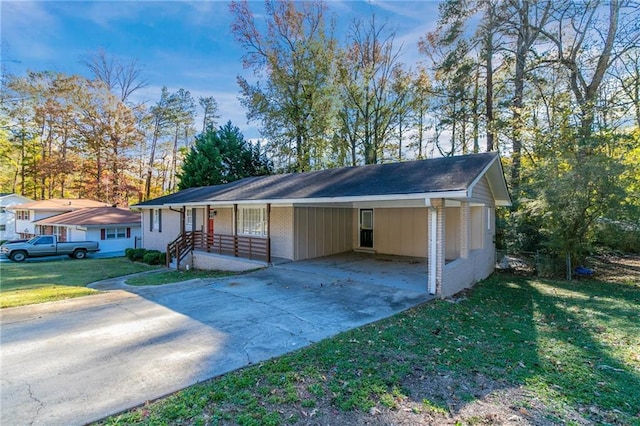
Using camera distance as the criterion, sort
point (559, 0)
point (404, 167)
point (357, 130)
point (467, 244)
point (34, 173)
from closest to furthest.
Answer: point (467, 244) < point (404, 167) < point (559, 0) < point (357, 130) < point (34, 173)

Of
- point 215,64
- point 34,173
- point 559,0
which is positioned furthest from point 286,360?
point 34,173

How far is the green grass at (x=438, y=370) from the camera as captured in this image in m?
3.33

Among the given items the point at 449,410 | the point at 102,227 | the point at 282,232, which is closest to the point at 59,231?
the point at 102,227

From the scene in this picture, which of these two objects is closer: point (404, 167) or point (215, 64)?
point (404, 167)

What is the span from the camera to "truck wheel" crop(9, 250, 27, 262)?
63.8 ft

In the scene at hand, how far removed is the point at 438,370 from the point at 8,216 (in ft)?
136

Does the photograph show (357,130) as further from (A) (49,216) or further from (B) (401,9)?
(A) (49,216)

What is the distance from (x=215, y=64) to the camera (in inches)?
752

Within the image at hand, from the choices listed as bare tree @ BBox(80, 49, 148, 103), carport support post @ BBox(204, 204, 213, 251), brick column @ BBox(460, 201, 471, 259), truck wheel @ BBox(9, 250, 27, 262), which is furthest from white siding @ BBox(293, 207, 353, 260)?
bare tree @ BBox(80, 49, 148, 103)

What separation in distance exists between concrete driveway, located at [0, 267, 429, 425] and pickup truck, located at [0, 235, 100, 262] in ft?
54.3

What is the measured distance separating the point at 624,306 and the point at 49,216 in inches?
1434

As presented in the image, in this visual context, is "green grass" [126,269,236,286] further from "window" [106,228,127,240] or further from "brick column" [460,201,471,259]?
"window" [106,228,127,240]

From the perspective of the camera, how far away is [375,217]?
1455 cm

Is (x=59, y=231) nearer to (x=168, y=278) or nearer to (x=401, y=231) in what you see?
(x=168, y=278)
